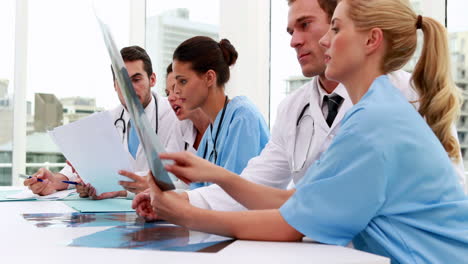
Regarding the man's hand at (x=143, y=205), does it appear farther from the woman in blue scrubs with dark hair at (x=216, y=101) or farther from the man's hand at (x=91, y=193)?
the woman in blue scrubs with dark hair at (x=216, y=101)

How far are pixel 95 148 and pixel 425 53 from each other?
3.29ft

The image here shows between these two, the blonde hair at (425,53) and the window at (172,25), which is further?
the window at (172,25)

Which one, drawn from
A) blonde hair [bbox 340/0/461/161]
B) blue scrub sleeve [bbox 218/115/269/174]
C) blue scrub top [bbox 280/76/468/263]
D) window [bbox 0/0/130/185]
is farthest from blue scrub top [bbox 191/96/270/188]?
window [bbox 0/0/130/185]

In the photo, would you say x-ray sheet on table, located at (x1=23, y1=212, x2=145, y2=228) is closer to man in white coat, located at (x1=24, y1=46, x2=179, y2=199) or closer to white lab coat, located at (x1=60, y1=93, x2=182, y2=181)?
man in white coat, located at (x1=24, y1=46, x2=179, y2=199)

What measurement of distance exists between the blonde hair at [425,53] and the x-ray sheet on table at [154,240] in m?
0.54

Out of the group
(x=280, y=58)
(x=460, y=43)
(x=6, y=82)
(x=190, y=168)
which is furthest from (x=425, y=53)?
(x=6, y=82)

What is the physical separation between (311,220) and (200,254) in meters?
0.22

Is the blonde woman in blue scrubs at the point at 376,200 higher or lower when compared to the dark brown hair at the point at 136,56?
lower

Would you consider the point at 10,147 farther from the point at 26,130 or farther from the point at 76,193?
the point at 76,193

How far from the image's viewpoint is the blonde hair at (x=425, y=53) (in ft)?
3.78

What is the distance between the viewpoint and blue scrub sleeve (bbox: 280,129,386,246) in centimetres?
92

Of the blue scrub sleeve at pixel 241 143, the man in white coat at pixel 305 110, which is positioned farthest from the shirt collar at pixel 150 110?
the man in white coat at pixel 305 110

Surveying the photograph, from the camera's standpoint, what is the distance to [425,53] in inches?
48.3

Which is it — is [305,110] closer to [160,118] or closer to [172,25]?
[160,118]
